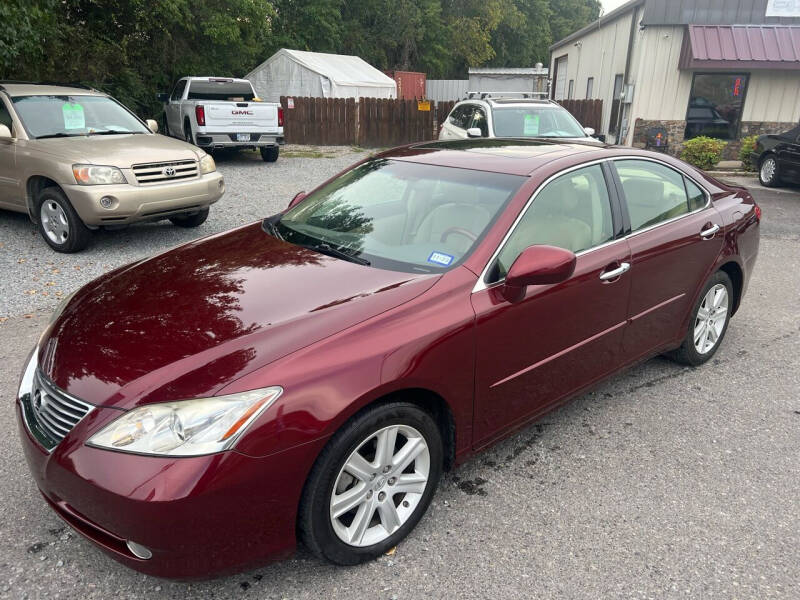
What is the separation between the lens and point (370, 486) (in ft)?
8.20

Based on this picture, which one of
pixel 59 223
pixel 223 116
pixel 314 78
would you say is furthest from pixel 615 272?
pixel 314 78

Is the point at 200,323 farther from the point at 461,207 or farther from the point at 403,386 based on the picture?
the point at 461,207

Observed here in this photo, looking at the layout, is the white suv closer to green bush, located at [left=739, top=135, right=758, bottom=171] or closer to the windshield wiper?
green bush, located at [left=739, top=135, right=758, bottom=171]

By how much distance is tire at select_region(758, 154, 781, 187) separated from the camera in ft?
39.8

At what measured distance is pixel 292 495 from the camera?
223cm

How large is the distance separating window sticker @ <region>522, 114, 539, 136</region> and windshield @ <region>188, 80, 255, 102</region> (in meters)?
7.54

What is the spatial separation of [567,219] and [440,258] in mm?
807

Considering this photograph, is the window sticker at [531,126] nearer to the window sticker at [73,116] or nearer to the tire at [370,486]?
the window sticker at [73,116]

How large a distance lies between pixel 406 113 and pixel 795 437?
58.0 feet

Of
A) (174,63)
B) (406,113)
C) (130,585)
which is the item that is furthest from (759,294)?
(174,63)

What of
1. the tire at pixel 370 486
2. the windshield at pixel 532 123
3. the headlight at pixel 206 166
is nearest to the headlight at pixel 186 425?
the tire at pixel 370 486

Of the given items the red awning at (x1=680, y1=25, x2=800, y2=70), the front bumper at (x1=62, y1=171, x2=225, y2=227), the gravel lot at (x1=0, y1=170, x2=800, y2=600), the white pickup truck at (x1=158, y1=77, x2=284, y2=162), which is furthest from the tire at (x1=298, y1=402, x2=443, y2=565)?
the red awning at (x1=680, y1=25, x2=800, y2=70)

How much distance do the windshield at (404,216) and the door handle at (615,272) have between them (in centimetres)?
68

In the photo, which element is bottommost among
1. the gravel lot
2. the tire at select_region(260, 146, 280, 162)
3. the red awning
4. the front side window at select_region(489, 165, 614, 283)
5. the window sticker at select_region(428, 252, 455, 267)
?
the gravel lot
